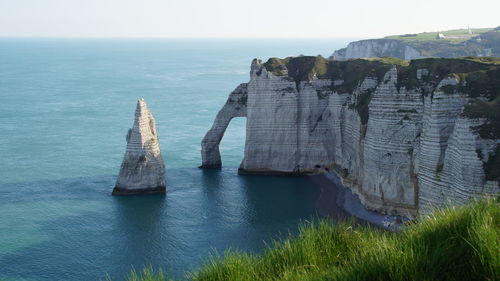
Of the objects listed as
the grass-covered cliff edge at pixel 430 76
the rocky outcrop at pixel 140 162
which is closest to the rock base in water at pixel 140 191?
the rocky outcrop at pixel 140 162

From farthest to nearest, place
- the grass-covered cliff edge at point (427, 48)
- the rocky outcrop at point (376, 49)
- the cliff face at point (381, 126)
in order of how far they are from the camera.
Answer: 1. the rocky outcrop at point (376, 49)
2. the grass-covered cliff edge at point (427, 48)
3. the cliff face at point (381, 126)

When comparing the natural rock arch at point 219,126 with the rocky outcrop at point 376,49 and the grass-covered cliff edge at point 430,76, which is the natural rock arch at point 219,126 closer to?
the grass-covered cliff edge at point 430,76

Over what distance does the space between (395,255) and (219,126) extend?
176ft

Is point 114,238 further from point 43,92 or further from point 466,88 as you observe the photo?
point 43,92

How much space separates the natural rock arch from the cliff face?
0.43 feet

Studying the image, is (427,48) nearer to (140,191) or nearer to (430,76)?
(430,76)

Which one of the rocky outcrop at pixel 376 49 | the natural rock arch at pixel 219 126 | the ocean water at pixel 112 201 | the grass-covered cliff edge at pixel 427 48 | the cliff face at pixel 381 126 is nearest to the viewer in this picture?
the cliff face at pixel 381 126

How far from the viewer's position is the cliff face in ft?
119

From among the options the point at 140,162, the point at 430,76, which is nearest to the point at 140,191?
the point at 140,162

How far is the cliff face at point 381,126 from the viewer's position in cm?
3634

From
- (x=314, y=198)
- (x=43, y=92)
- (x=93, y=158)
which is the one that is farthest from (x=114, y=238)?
(x=43, y=92)

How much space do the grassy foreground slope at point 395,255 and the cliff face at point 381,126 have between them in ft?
36.6

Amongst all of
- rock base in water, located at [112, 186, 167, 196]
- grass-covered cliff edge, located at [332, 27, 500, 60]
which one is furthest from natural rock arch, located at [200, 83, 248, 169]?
grass-covered cliff edge, located at [332, 27, 500, 60]

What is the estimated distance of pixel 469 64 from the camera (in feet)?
151
